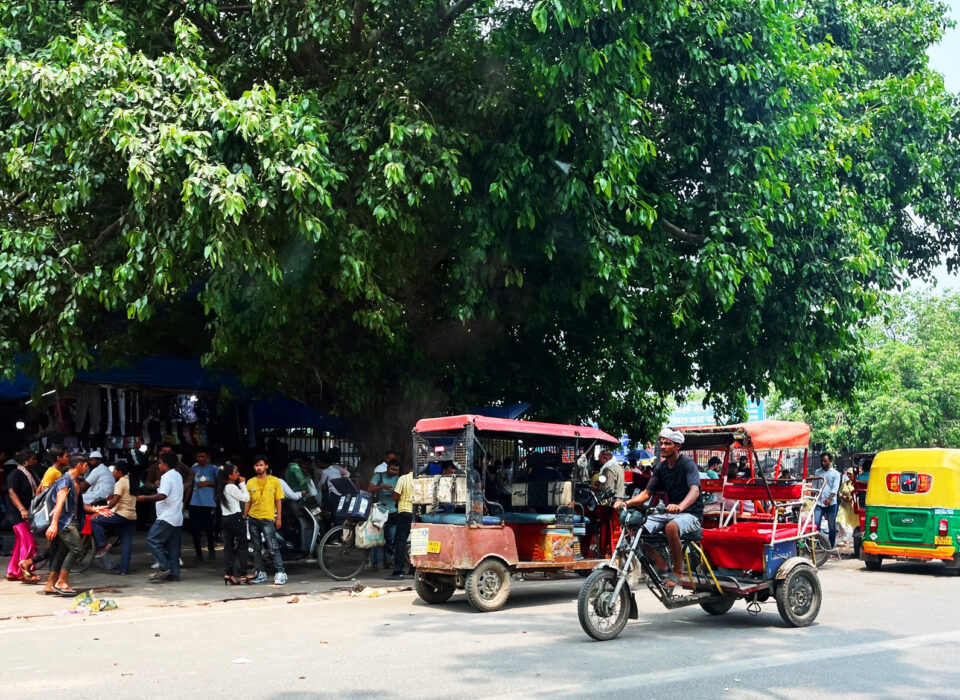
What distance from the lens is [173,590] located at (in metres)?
12.2

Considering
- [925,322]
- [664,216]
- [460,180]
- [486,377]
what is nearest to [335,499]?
[486,377]

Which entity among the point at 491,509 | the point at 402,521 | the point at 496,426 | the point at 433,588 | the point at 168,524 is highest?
the point at 496,426

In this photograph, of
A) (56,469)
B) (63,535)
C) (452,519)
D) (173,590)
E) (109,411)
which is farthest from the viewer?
(109,411)

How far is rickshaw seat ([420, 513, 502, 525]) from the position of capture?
418 inches

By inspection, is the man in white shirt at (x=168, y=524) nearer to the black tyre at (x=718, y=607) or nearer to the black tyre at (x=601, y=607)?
the black tyre at (x=601, y=607)

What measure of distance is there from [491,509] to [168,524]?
4.47 m

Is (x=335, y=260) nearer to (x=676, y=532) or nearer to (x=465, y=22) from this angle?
(x=465, y=22)

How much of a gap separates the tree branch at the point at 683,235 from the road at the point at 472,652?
5.41 m

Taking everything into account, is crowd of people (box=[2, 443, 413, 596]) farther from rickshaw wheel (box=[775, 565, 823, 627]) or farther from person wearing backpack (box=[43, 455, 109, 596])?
rickshaw wheel (box=[775, 565, 823, 627])

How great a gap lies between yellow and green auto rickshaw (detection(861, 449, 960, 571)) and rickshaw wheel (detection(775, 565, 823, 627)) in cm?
558

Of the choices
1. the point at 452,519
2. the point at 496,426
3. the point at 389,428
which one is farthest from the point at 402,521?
the point at 496,426

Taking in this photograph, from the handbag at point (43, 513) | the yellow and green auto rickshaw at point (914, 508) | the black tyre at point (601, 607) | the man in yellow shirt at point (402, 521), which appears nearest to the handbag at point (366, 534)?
the man in yellow shirt at point (402, 521)

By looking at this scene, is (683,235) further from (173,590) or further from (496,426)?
(173,590)

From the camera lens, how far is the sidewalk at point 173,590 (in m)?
11.0
